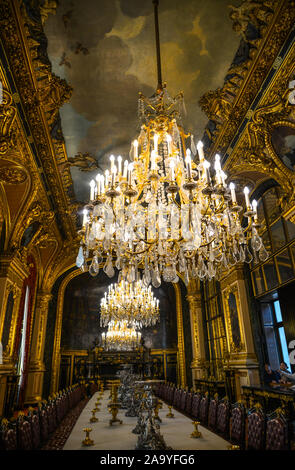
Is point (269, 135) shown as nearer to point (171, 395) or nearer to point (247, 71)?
point (247, 71)

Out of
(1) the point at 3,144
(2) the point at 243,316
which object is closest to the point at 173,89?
(1) the point at 3,144

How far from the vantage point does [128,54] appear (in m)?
5.04

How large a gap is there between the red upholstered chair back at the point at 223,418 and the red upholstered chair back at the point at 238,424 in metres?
0.26

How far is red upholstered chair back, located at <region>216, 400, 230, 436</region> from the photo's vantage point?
3770 mm

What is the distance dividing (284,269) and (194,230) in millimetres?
3784

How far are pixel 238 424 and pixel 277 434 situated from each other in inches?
31.3

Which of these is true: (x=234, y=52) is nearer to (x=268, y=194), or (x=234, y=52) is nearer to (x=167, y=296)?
(x=268, y=194)

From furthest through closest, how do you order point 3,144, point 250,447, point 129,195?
point 3,144, point 129,195, point 250,447

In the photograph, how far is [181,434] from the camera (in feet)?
12.0

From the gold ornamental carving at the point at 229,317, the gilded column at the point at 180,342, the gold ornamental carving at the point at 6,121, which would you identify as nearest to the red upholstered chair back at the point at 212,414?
the gold ornamental carving at the point at 229,317

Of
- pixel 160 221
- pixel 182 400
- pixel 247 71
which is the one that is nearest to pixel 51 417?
pixel 182 400

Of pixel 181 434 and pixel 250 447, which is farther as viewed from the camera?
pixel 181 434

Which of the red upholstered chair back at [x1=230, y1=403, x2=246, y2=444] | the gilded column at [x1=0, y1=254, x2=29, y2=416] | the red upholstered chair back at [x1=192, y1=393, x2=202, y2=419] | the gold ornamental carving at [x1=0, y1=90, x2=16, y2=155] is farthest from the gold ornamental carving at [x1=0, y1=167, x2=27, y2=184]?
the red upholstered chair back at [x1=230, y1=403, x2=246, y2=444]

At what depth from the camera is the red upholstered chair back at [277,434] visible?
2.62 m
